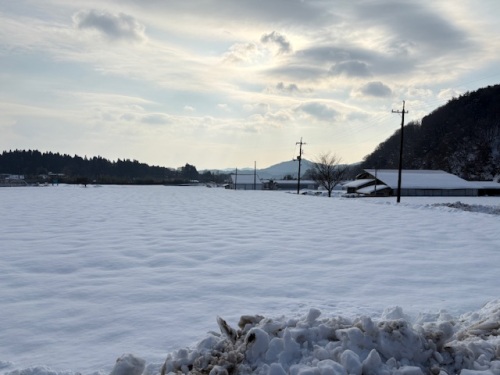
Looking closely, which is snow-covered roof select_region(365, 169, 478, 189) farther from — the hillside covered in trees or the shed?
the hillside covered in trees

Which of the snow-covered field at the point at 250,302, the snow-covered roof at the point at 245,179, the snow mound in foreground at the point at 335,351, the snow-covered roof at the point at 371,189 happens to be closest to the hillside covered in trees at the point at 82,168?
the snow-covered roof at the point at 245,179

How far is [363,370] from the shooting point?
131 inches

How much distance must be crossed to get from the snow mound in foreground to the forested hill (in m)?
118

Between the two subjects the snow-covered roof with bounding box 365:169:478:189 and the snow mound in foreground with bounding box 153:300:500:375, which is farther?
the snow-covered roof with bounding box 365:169:478:189

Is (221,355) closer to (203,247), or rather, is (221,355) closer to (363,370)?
(363,370)

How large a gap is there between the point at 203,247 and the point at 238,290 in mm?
3915

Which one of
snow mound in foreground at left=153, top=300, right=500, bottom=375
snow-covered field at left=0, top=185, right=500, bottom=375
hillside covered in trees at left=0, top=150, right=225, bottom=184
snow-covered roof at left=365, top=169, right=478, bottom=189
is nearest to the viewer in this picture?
snow mound in foreground at left=153, top=300, right=500, bottom=375

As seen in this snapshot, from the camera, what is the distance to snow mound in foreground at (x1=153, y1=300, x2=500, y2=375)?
11.1ft

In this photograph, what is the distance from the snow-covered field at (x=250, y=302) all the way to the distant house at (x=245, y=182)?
8468cm

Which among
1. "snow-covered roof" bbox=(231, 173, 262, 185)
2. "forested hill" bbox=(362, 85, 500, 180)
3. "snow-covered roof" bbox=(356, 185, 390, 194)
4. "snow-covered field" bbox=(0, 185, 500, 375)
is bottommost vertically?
"snow-covered field" bbox=(0, 185, 500, 375)

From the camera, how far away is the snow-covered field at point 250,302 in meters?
3.62

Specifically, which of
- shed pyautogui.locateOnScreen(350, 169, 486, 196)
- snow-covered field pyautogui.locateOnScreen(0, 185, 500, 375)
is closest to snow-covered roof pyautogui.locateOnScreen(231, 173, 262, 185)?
shed pyautogui.locateOnScreen(350, 169, 486, 196)

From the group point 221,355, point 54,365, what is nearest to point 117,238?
point 54,365

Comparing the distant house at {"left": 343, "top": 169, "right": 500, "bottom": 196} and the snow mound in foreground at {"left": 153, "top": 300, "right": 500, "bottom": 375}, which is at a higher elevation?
the distant house at {"left": 343, "top": 169, "right": 500, "bottom": 196}
